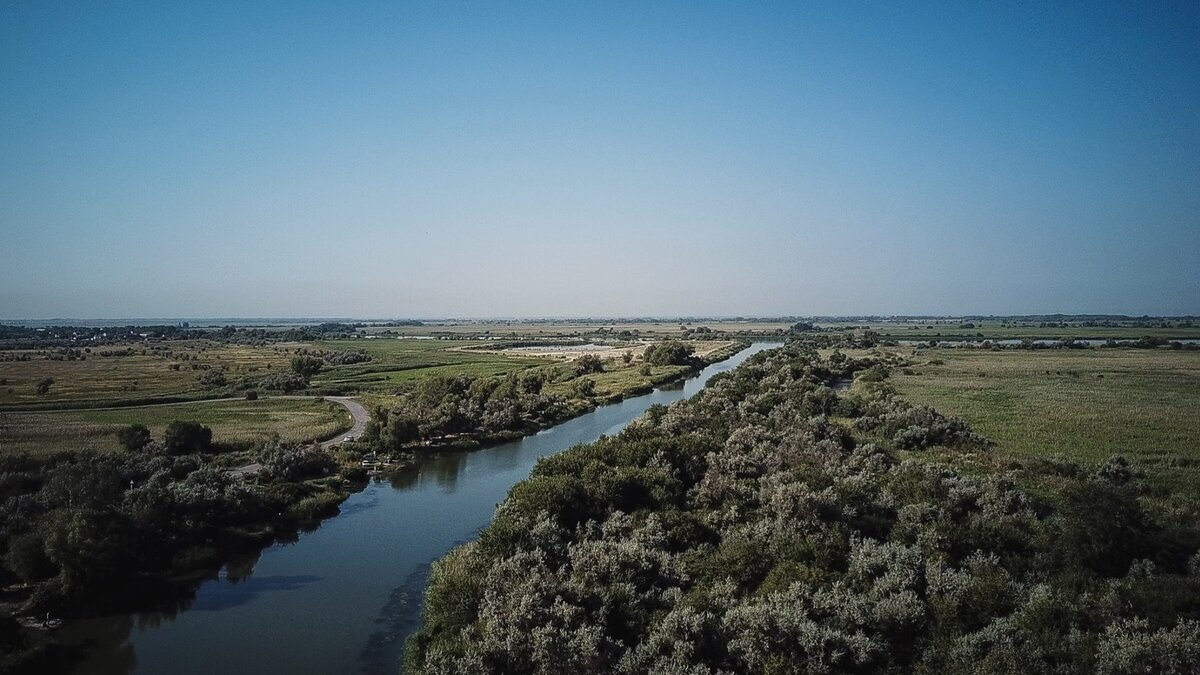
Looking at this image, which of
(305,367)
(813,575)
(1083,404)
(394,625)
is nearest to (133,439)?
(394,625)

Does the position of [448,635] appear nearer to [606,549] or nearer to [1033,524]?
[606,549]

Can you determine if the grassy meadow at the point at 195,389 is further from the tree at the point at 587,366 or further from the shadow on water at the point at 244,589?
the shadow on water at the point at 244,589

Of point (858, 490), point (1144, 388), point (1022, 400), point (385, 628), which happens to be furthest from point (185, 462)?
point (1144, 388)

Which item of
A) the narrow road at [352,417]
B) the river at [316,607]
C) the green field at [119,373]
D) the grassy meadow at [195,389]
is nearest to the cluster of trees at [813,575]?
the river at [316,607]

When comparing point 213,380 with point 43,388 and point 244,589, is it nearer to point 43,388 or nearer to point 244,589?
point 43,388

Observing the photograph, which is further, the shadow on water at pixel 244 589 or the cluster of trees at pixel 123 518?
the shadow on water at pixel 244 589

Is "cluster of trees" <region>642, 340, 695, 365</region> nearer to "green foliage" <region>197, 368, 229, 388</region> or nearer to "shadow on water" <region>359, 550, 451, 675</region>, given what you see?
"green foliage" <region>197, 368, 229, 388</region>
